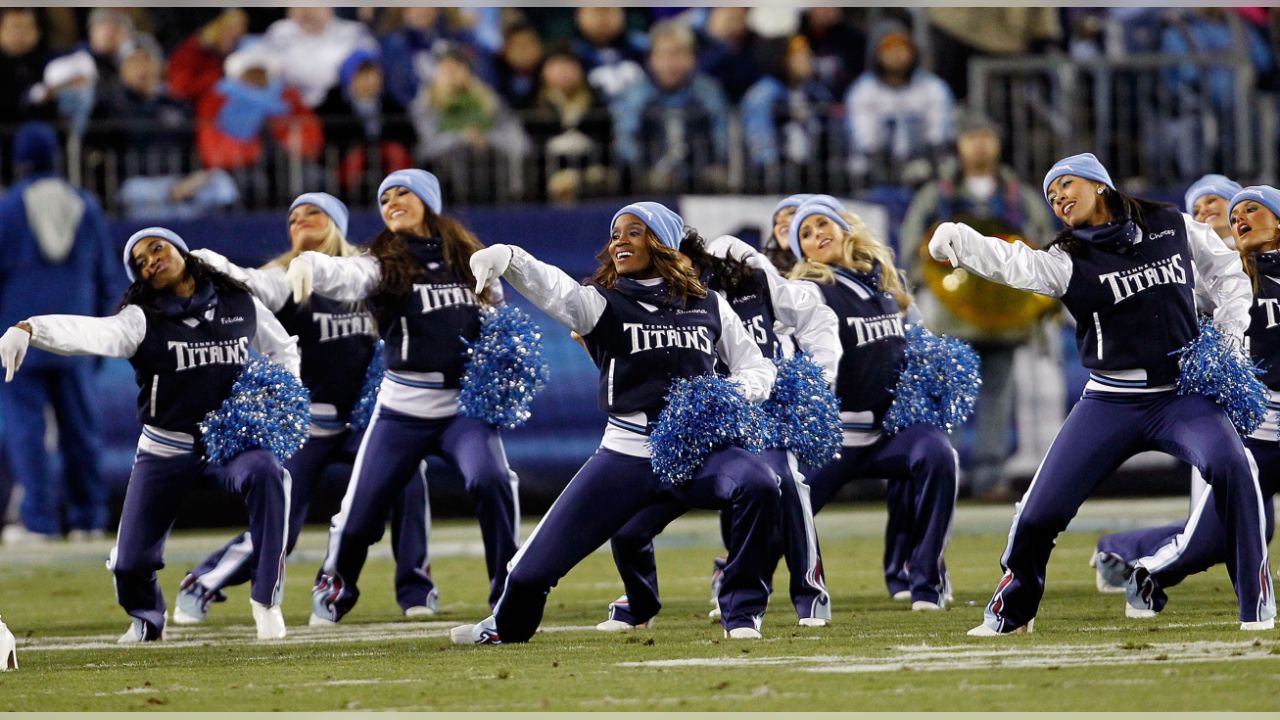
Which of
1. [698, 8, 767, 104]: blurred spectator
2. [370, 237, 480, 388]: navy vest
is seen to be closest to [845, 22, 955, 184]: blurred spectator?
[698, 8, 767, 104]: blurred spectator

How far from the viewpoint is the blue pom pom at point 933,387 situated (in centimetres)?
945

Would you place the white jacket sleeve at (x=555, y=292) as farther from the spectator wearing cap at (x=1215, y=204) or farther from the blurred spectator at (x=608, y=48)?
the blurred spectator at (x=608, y=48)

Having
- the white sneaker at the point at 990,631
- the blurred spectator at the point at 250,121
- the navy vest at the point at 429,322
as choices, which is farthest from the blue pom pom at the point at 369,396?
the blurred spectator at the point at 250,121

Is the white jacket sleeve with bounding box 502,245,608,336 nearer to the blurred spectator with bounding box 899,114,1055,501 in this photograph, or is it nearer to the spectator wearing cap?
the spectator wearing cap

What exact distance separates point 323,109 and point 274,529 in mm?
7026

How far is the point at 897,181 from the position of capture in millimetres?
14750

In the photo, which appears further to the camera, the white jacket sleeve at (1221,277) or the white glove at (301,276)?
the white glove at (301,276)

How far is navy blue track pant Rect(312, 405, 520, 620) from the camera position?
9070 millimetres

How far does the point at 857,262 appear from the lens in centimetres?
966

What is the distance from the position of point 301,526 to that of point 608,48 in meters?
6.96

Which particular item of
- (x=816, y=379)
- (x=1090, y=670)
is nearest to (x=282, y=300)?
(x=816, y=379)

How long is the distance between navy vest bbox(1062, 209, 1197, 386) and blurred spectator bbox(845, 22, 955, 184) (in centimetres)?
697

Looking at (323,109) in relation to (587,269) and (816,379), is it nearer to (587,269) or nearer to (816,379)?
(587,269)

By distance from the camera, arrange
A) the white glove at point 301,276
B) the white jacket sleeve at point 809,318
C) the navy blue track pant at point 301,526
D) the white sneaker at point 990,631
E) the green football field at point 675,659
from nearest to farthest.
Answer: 1. the green football field at point 675,659
2. the white sneaker at point 990,631
3. the white glove at point 301,276
4. the white jacket sleeve at point 809,318
5. the navy blue track pant at point 301,526
